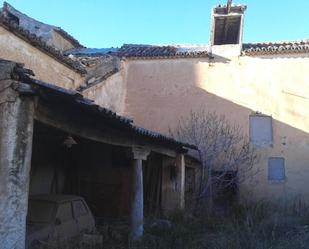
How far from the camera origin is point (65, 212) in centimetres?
912

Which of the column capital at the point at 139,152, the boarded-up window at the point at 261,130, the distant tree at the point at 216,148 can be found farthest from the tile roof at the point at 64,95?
the boarded-up window at the point at 261,130

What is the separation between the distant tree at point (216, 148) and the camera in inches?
659

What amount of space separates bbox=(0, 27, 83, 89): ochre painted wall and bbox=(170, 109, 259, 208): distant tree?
15.5 feet

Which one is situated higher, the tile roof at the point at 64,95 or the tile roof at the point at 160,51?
the tile roof at the point at 160,51

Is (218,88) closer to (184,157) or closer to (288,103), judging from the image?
(288,103)

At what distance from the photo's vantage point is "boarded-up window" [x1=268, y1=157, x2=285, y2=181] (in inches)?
734

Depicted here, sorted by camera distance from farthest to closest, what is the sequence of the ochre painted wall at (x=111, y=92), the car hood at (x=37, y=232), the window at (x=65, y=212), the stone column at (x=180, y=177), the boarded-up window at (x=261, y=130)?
the boarded-up window at (x=261, y=130)
the ochre painted wall at (x=111, y=92)
the stone column at (x=180, y=177)
the window at (x=65, y=212)
the car hood at (x=37, y=232)

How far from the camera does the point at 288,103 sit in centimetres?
1917

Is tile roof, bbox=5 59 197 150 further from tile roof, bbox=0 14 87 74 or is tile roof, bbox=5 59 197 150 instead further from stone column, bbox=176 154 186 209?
stone column, bbox=176 154 186 209

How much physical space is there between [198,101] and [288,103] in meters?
3.67

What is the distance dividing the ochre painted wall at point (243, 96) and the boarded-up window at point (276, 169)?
0.53 feet

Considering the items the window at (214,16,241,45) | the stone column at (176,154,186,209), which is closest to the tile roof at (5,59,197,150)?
the stone column at (176,154,186,209)

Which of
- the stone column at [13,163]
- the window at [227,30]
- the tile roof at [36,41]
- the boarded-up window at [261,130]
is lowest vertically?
the stone column at [13,163]

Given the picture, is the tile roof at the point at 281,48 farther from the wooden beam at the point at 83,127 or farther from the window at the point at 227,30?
the wooden beam at the point at 83,127
